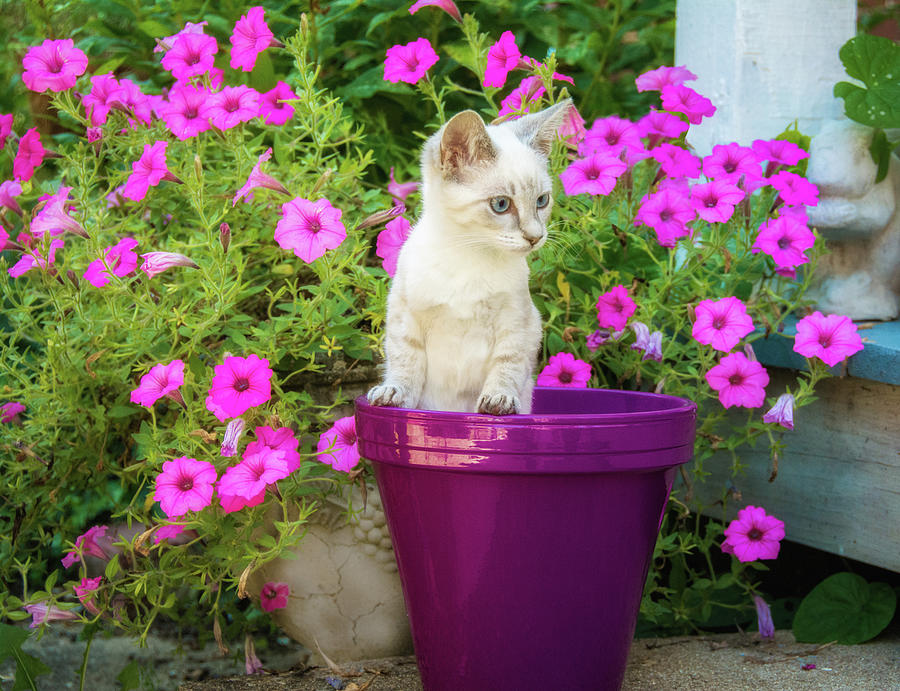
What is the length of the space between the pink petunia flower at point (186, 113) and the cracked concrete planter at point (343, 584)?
2.65 ft

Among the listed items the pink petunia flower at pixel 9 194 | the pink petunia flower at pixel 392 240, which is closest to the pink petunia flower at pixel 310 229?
the pink petunia flower at pixel 392 240

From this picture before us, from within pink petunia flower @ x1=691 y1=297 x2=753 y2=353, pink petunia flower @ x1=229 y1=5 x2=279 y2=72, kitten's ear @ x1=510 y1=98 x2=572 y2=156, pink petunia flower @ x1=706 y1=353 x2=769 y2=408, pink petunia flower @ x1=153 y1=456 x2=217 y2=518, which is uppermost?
pink petunia flower @ x1=229 y1=5 x2=279 y2=72

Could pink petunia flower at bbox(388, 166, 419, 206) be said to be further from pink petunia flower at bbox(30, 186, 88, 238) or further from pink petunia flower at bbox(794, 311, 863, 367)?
pink petunia flower at bbox(794, 311, 863, 367)

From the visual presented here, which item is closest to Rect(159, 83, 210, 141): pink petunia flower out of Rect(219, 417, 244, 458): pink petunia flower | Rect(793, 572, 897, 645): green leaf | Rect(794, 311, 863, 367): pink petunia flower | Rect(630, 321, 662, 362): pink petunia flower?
Rect(219, 417, 244, 458): pink petunia flower

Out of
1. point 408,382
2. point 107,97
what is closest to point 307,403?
point 408,382

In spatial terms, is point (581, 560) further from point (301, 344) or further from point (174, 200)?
point (174, 200)

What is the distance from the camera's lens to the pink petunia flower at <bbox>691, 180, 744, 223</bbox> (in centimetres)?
196

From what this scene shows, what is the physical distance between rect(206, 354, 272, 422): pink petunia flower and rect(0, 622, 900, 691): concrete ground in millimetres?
621

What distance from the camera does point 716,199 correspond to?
2.00 metres

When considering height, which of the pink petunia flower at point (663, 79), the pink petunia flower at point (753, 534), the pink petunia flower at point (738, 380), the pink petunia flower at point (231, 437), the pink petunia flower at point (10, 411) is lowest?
the pink petunia flower at point (753, 534)

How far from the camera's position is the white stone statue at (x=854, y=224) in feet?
7.45

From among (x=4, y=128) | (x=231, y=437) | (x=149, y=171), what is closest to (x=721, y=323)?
(x=231, y=437)

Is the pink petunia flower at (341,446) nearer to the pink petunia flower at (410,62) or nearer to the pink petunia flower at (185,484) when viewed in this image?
the pink petunia flower at (185,484)

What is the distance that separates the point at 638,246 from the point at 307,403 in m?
0.82
